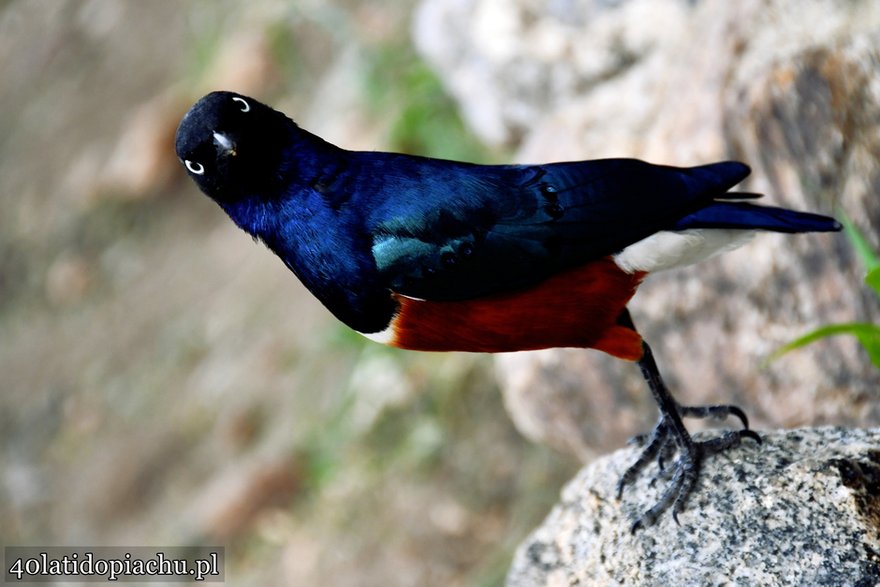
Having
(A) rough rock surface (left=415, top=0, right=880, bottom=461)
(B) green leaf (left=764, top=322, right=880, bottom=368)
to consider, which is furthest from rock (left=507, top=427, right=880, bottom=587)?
(A) rough rock surface (left=415, top=0, right=880, bottom=461)

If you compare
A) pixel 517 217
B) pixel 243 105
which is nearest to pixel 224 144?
pixel 243 105

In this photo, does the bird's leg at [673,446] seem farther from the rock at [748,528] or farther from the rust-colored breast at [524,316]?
the rust-colored breast at [524,316]

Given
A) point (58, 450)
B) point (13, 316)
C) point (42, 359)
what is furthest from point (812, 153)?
point (13, 316)

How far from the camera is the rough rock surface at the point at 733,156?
376 cm

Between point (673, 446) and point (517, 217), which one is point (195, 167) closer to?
point (517, 217)

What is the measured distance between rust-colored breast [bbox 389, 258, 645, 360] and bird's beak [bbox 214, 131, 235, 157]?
2.07 ft

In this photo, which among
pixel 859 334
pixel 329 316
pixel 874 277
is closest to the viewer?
pixel 874 277

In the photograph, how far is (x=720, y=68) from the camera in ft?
13.3

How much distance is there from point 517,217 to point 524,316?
29cm

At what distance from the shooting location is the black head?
285 cm

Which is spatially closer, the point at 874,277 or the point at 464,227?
the point at 464,227

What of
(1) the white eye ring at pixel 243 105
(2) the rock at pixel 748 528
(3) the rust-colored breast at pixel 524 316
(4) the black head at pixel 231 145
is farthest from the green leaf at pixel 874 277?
(1) the white eye ring at pixel 243 105

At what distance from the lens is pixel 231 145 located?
2.87 m

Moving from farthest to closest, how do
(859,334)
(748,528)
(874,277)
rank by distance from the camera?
(859,334)
(874,277)
(748,528)
